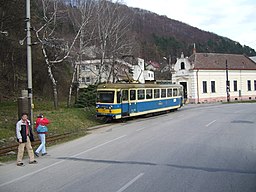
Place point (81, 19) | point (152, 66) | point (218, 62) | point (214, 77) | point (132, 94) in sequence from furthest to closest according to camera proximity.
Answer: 1. point (152, 66)
2. point (218, 62)
3. point (214, 77)
4. point (81, 19)
5. point (132, 94)

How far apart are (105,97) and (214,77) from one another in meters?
41.8

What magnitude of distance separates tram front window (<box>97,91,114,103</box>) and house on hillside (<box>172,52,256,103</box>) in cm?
3684

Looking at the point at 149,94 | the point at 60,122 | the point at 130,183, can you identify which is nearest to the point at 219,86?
the point at 149,94

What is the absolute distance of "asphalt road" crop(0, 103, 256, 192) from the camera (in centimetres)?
809

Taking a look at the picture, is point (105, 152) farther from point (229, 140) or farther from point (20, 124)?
point (229, 140)

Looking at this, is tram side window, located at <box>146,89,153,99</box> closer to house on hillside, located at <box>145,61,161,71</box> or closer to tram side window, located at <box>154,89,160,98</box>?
tram side window, located at <box>154,89,160,98</box>

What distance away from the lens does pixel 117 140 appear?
1648 cm

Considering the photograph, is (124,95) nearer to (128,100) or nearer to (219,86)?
(128,100)

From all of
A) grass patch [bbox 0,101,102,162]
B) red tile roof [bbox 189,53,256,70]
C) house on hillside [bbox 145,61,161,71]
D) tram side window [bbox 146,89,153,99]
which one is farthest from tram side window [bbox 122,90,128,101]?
house on hillside [bbox 145,61,161,71]

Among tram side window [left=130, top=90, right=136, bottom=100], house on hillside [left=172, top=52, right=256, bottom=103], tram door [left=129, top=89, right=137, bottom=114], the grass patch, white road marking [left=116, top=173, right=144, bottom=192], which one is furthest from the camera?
house on hillside [left=172, top=52, right=256, bottom=103]

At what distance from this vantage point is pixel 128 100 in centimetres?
2683

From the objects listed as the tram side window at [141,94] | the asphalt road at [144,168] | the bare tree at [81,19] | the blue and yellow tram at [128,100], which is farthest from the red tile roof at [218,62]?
the asphalt road at [144,168]

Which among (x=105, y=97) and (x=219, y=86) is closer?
(x=105, y=97)

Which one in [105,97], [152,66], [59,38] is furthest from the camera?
[152,66]
